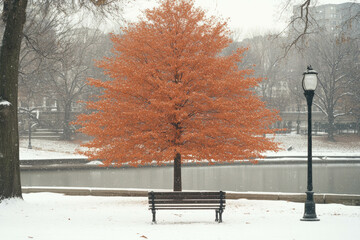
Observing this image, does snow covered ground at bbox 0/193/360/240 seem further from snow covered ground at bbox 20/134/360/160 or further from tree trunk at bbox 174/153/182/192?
snow covered ground at bbox 20/134/360/160

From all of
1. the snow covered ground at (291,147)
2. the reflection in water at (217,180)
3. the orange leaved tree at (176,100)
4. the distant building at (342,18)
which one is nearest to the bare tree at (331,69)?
the snow covered ground at (291,147)

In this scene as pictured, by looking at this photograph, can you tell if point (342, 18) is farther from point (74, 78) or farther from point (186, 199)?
point (74, 78)

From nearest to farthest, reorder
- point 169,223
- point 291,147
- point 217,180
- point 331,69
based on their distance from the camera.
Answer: point 169,223 → point 217,180 → point 291,147 → point 331,69

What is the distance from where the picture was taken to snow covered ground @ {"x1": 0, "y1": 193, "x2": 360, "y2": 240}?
31.5 feet

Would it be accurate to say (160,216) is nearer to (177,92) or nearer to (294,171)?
(177,92)

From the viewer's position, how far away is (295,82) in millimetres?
60719

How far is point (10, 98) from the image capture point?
13.7 m

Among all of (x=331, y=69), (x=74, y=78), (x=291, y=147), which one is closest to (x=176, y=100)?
(x=291, y=147)

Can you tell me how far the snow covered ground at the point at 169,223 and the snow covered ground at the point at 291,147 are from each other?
27.8 m

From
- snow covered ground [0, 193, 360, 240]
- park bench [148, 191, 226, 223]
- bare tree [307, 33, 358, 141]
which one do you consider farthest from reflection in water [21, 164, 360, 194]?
bare tree [307, 33, 358, 141]

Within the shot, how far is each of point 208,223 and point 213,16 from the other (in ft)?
29.0

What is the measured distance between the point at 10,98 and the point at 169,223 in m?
6.07

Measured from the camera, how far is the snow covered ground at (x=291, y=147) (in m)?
43.0

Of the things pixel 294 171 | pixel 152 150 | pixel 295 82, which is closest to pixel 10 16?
pixel 152 150
